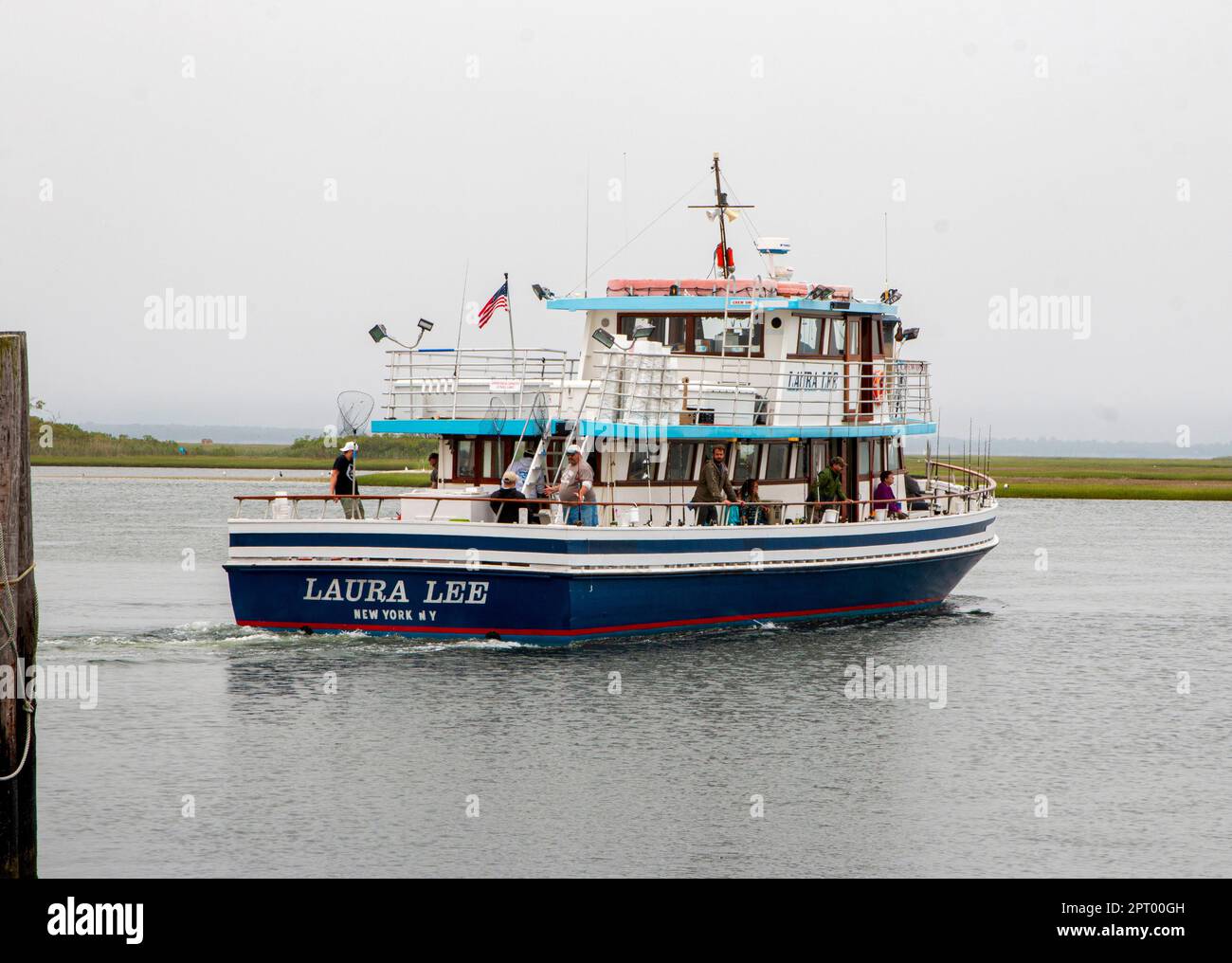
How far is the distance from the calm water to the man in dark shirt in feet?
7.53

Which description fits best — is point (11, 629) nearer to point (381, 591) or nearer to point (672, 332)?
point (381, 591)

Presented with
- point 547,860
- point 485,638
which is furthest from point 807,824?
point 485,638

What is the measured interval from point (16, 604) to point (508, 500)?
12.2 metres

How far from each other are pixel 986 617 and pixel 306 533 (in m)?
16.2

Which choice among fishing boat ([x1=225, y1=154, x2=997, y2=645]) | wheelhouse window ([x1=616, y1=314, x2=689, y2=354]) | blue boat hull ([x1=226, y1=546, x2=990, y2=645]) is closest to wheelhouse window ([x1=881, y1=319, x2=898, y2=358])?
fishing boat ([x1=225, y1=154, x2=997, y2=645])

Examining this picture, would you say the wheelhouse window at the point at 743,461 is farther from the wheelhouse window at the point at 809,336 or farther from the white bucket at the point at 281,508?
the white bucket at the point at 281,508

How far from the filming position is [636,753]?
20.5 m

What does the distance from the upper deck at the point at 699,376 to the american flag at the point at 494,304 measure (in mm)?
872

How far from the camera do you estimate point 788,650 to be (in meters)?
28.2

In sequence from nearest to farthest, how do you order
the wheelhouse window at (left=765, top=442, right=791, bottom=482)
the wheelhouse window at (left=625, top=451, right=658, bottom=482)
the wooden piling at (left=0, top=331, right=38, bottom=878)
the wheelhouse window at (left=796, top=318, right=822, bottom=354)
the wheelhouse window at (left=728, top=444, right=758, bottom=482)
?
the wooden piling at (left=0, top=331, right=38, bottom=878) < the wheelhouse window at (left=625, top=451, right=658, bottom=482) < the wheelhouse window at (left=728, top=444, right=758, bottom=482) < the wheelhouse window at (left=765, top=442, right=791, bottom=482) < the wheelhouse window at (left=796, top=318, right=822, bottom=354)

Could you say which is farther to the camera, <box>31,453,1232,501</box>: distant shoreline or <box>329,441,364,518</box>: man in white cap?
<box>31,453,1232,501</box>: distant shoreline

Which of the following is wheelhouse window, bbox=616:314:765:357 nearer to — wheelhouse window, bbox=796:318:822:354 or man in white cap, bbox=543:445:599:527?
wheelhouse window, bbox=796:318:822:354

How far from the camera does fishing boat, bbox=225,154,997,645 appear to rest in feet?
84.8

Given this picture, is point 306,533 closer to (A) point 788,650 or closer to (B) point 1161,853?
(A) point 788,650
